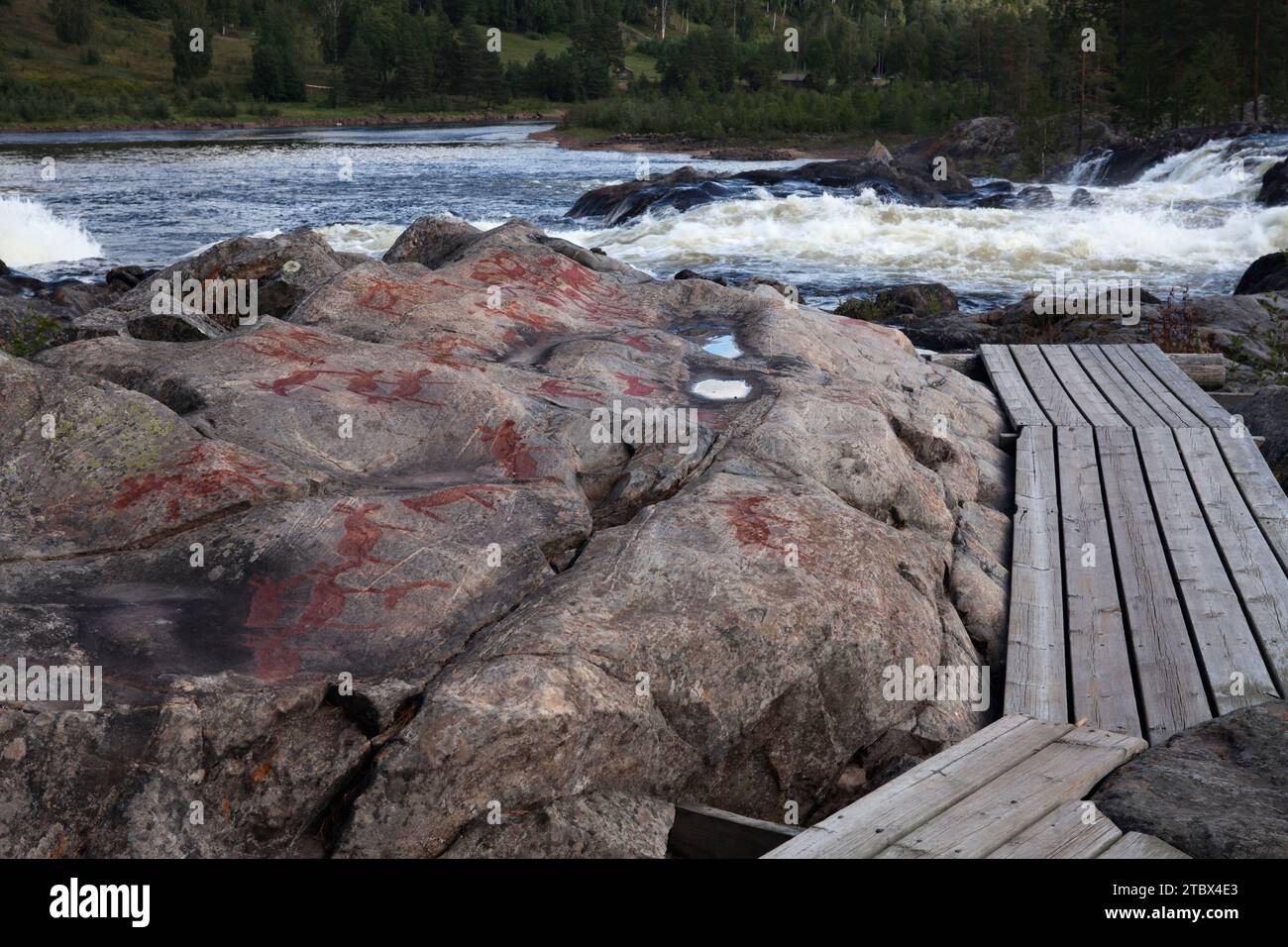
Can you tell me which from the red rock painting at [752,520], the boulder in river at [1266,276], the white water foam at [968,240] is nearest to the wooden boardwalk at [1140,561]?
the red rock painting at [752,520]

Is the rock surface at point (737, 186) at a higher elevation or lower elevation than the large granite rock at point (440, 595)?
higher

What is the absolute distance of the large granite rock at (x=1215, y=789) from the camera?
15.8ft

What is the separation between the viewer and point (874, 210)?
3566 cm

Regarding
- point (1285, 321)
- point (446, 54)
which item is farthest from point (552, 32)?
point (1285, 321)

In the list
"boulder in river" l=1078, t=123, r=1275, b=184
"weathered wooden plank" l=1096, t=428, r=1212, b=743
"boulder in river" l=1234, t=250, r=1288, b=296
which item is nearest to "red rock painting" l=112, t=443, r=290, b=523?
"weathered wooden plank" l=1096, t=428, r=1212, b=743

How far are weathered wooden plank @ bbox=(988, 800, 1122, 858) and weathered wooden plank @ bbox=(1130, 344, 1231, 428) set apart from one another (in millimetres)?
6947

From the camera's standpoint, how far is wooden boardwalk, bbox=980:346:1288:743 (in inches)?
266

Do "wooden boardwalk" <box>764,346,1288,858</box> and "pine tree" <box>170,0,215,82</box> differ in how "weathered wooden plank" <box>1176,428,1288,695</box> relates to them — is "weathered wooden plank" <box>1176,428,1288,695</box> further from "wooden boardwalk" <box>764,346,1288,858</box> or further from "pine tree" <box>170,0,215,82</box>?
"pine tree" <box>170,0,215,82</box>

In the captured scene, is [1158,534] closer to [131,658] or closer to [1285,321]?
[131,658]

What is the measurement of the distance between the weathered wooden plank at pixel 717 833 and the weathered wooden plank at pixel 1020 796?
0.74 meters

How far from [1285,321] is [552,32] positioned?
136544mm

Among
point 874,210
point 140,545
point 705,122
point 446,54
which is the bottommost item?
point 140,545

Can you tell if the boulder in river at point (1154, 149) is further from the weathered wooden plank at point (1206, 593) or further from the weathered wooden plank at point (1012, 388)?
the weathered wooden plank at point (1206, 593)

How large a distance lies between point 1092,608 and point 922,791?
296 cm
